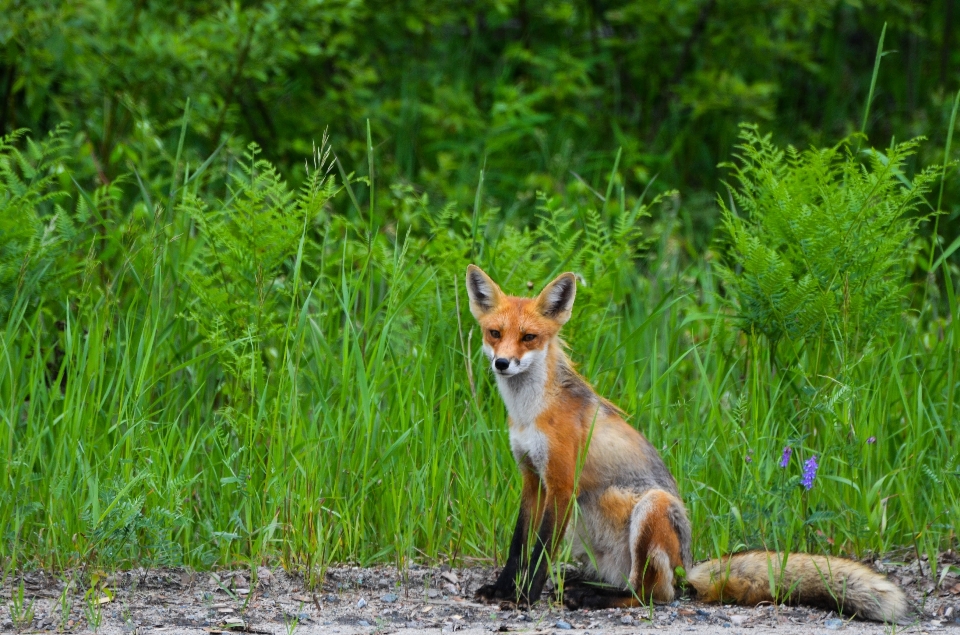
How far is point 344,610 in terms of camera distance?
14.9 ft

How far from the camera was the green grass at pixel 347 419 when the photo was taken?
197 inches

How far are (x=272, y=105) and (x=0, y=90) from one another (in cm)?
272

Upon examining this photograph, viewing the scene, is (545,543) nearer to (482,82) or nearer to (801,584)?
(801,584)

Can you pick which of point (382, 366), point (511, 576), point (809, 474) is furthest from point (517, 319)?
point (809, 474)

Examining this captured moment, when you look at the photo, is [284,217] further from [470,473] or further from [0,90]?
[0,90]

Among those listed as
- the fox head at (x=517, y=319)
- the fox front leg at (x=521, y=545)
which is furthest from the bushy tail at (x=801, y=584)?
the fox head at (x=517, y=319)

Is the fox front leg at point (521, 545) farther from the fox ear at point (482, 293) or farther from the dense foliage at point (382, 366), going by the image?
the fox ear at point (482, 293)

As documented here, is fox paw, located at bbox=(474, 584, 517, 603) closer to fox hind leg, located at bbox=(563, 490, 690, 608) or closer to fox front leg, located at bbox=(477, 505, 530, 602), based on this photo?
fox front leg, located at bbox=(477, 505, 530, 602)

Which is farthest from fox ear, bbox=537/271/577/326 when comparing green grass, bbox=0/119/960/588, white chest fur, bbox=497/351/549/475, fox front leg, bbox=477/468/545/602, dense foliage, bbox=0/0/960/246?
dense foliage, bbox=0/0/960/246

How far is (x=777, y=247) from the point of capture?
597cm

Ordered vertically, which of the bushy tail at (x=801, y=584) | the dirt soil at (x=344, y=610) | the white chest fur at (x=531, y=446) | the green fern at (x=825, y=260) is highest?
the green fern at (x=825, y=260)

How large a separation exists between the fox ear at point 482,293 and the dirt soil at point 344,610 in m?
1.38

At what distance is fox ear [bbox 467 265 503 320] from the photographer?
5.32 m

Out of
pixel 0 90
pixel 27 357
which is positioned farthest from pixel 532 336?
pixel 0 90
